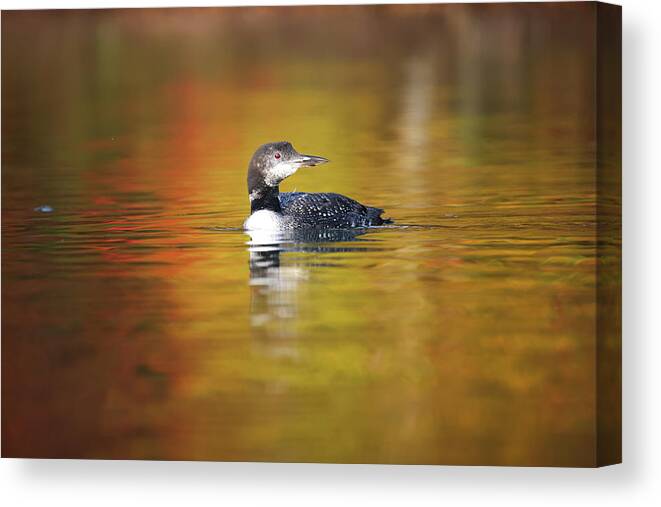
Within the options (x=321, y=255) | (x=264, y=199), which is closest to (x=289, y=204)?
(x=264, y=199)

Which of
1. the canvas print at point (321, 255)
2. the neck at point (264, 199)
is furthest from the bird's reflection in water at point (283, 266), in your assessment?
the neck at point (264, 199)

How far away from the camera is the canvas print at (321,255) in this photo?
7273 mm

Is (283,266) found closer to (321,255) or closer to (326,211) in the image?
(321,255)

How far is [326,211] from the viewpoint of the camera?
910 centimetres

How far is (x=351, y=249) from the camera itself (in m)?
8.45

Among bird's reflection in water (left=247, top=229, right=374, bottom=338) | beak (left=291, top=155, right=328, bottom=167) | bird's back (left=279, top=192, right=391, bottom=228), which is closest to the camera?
bird's reflection in water (left=247, top=229, right=374, bottom=338)

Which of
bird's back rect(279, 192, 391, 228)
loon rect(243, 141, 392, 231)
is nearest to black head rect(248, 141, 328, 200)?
loon rect(243, 141, 392, 231)

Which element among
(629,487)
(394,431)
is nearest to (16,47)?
(394,431)

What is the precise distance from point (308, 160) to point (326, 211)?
2.30 feet

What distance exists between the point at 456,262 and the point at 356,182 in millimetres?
1061

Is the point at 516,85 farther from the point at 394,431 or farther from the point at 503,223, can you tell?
the point at 394,431

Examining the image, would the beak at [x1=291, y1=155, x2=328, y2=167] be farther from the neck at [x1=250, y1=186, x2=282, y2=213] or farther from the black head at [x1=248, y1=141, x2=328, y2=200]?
the neck at [x1=250, y1=186, x2=282, y2=213]

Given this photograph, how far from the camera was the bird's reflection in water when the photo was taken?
7508 mm

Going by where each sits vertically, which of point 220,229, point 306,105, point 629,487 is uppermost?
point 306,105
